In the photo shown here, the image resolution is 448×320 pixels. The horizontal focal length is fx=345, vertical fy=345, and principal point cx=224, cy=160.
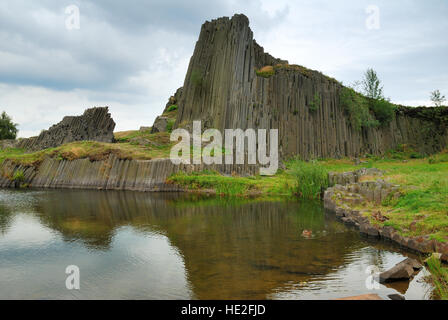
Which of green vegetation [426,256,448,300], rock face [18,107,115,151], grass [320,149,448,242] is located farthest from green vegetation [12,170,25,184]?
green vegetation [426,256,448,300]

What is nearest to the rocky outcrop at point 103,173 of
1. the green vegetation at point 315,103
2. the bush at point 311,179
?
the bush at point 311,179

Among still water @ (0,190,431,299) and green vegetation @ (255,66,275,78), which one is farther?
green vegetation @ (255,66,275,78)

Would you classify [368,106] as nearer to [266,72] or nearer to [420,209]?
[266,72]

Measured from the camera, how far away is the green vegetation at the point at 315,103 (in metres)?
33.8

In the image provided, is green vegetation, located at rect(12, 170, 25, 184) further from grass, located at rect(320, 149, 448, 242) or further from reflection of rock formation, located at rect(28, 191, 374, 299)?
grass, located at rect(320, 149, 448, 242)

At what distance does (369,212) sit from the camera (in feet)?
37.8

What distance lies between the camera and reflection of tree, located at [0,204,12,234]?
11977mm

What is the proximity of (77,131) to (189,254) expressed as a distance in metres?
31.6

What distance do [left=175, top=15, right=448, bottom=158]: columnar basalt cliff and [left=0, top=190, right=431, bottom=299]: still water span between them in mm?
17543

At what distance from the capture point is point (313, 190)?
59.7 ft

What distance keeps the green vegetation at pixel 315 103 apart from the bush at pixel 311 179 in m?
16.7
